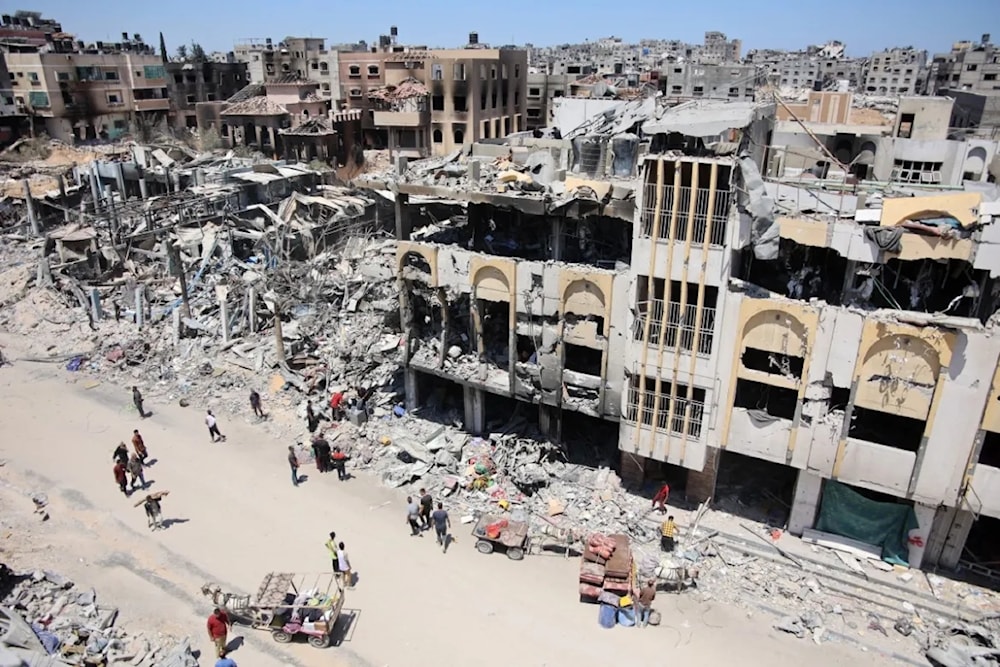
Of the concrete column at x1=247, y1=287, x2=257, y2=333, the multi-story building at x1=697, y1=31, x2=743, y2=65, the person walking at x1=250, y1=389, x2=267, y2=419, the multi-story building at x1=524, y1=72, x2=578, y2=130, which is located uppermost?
the multi-story building at x1=697, y1=31, x2=743, y2=65

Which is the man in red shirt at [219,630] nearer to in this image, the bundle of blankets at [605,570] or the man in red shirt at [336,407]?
the bundle of blankets at [605,570]

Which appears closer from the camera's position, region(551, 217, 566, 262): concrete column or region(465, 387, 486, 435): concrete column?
region(551, 217, 566, 262): concrete column

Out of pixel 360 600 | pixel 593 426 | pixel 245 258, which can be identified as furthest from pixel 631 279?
pixel 245 258

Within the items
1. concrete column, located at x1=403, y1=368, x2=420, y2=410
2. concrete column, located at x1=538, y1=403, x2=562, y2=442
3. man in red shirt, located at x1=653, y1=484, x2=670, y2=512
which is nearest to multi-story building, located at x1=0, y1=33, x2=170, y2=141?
concrete column, located at x1=403, y1=368, x2=420, y2=410

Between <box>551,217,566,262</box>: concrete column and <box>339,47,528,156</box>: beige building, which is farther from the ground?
<box>339,47,528,156</box>: beige building

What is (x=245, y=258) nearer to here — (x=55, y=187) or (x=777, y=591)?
(x=55, y=187)

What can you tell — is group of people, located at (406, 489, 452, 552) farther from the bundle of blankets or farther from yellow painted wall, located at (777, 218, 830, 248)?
yellow painted wall, located at (777, 218, 830, 248)

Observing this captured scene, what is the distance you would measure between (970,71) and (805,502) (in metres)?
78.8

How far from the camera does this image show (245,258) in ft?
125

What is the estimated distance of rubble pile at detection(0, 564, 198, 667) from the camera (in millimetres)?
15305

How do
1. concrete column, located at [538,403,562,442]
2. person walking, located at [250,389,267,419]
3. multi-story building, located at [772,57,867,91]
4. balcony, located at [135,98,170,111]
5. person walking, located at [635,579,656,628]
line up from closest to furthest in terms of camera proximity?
person walking, located at [635,579,656,628]
concrete column, located at [538,403,562,442]
person walking, located at [250,389,267,419]
balcony, located at [135,98,170,111]
multi-story building, located at [772,57,867,91]

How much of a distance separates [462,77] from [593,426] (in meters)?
37.6

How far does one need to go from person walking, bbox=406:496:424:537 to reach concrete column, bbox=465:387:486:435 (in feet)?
16.7

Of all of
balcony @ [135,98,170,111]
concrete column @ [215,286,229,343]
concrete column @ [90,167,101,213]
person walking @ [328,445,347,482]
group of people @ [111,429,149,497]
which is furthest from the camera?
balcony @ [135,98,170,111]
